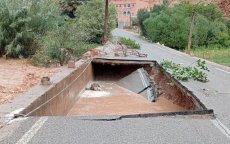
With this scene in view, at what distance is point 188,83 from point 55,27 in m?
8.70

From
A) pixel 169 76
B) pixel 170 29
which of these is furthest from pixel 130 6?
pixel 169 76

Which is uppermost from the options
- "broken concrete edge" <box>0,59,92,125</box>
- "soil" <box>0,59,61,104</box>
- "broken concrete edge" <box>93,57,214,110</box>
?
"broken concrete edge" <box>0,59,92,125</box>

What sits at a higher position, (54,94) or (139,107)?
(54,94)

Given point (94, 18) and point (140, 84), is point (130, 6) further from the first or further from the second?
point (140, 84)

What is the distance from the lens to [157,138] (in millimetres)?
7652

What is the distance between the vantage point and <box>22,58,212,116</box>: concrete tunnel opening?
1161 centimetres

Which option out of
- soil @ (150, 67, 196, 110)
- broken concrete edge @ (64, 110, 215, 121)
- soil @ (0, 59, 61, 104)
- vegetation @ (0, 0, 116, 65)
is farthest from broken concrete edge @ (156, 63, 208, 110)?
vegetation @ (0, 0, 116, 65)

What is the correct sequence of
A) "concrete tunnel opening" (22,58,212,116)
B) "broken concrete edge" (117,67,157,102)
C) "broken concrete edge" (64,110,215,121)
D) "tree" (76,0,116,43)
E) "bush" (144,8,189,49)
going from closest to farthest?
"broken concrete edge" (64,110,215,121)
"concrete tunnel opening" (22,58,212,116)
"broken concrete edge" (117,67,157,102)
"tree" (76,0,116,43)
"bush" (144,8,189,49)

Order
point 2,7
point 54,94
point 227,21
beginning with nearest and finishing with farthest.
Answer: point 54,94, point 2,7, point 227,21

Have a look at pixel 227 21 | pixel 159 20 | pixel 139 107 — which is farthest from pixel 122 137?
pixel 227 21

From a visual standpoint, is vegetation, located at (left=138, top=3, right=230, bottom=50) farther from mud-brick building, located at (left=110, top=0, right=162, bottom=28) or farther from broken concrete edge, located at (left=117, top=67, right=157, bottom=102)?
mud-brick building, located at (left=110, top=0, right=162, bottom=28)

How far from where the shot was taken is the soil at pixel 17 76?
11.4 m

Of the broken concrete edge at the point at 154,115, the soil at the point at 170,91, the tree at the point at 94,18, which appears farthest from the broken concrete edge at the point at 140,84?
the tree at the point at 94,18

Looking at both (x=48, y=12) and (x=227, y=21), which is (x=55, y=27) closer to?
(x=48, y=12)
